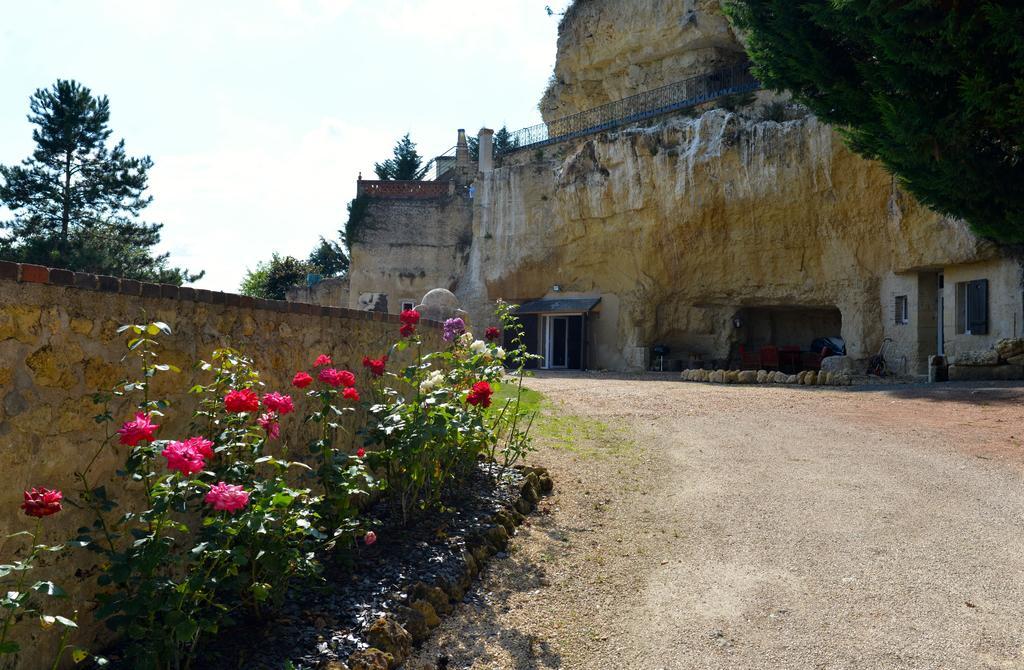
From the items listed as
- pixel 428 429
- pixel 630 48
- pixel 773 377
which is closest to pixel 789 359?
pixel 773 377

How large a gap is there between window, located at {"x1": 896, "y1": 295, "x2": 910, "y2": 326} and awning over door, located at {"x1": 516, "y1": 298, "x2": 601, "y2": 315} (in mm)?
9112

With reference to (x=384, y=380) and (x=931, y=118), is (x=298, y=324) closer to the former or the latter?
(x=384, y=380)

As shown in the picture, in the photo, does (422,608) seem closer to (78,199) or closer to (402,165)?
(78,199)

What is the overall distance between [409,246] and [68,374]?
84.2 ft

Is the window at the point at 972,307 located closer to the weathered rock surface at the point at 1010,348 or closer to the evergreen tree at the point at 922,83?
the weathered rock surface at the point at 1010,348

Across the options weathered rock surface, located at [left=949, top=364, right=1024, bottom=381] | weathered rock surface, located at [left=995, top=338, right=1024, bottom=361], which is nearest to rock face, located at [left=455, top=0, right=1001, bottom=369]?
weathered rock surface, located at [left=995, top=338, right=1024, bottom=361]

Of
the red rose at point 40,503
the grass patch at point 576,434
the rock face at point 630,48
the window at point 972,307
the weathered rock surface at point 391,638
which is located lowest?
the weathered rock surface at point 391,638

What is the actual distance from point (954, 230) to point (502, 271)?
1405 cm

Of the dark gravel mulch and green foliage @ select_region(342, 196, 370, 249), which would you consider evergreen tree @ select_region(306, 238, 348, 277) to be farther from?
the dark gravel mulch

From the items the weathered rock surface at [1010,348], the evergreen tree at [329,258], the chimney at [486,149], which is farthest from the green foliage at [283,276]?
the weathered rock surface at [1010,348]

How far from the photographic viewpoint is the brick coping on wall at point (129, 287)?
8.95 ft

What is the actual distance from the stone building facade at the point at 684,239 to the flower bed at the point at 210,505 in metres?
15.3

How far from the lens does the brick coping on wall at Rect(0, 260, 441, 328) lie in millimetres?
2727

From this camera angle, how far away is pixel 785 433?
8.84 meters
